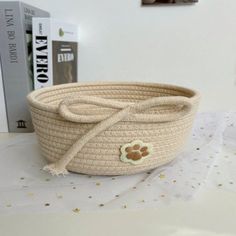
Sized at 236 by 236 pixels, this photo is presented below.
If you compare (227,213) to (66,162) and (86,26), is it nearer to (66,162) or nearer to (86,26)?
(66,162)

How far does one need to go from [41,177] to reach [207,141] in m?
0.33

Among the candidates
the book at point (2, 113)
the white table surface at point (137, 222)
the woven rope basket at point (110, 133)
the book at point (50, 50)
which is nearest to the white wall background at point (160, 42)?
the book at point (50, 50)

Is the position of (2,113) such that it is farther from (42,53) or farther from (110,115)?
(110,115)

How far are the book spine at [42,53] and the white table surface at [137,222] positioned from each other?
339 millimetres

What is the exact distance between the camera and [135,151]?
401 mm

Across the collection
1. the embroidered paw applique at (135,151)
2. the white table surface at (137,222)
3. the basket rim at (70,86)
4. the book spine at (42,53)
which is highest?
the book spine at (42,53)

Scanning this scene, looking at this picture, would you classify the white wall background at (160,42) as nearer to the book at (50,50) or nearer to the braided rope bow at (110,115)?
the book at (50,50)

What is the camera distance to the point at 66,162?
0.40 meters

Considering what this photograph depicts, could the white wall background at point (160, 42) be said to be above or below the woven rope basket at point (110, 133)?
above

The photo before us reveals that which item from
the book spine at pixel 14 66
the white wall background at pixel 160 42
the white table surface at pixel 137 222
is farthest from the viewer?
the white wall background at pixel 160 42

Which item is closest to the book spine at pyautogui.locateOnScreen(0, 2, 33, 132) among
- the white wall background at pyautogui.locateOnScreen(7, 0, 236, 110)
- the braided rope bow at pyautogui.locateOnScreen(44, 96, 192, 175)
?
the white wall background at pyautogui.locateOnScreen(7, 0, 236, 110)

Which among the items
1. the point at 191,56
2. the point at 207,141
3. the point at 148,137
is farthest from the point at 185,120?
the point at 191,56

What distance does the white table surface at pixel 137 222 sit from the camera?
0.32 m

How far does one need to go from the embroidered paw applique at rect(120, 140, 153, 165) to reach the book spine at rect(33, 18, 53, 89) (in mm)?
296
